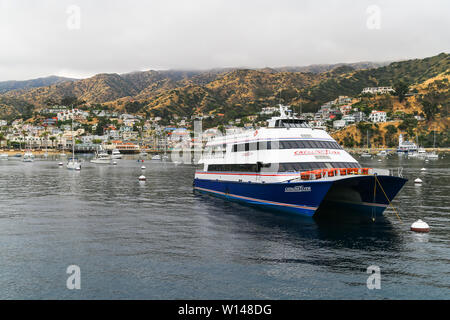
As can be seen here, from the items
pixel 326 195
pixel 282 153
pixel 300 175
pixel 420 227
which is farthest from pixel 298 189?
pixel 420 227

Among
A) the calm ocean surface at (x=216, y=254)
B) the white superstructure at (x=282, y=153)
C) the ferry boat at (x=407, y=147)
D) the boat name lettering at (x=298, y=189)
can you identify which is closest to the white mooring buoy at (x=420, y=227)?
the calm ocean surface at (x=216, y=254)

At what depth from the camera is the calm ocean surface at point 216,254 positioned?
15.0m

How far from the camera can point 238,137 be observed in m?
37.0

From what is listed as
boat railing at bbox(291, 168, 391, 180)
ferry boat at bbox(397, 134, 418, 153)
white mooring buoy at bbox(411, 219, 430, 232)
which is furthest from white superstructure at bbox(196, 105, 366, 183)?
ferry boat at bbox(397, 134, 418, 153)

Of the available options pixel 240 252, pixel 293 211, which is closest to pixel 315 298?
pixel 240 252

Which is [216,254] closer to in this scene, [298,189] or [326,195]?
[298,189]

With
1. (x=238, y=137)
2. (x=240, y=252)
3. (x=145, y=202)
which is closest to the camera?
(x=240, y=252)

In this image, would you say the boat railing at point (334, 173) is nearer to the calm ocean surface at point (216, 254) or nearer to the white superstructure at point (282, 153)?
the white superstructure at point (282, 153)

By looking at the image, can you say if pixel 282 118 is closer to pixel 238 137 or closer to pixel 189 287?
pixel 238 137

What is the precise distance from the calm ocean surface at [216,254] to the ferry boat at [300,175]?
162cm

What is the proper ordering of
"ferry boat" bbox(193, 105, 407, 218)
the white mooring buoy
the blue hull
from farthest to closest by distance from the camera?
1. "ferry boat" bbox(193, 105, 407, 218)
2. the blue hull
3. the white mooring buoy

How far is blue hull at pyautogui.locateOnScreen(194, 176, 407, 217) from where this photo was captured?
84.5 feet

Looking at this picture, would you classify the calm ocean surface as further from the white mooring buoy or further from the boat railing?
the boat railing

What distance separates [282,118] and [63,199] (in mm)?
27621
